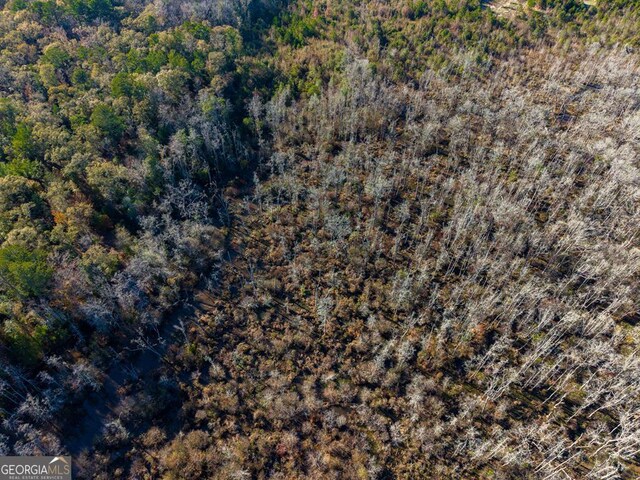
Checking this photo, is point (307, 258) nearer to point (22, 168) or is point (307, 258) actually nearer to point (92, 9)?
point (22, 168)

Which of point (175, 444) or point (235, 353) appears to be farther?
point (235, 353)

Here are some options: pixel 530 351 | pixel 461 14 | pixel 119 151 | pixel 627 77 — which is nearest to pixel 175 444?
pixel 530 351

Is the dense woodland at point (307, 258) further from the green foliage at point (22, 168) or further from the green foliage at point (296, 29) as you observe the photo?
the green foliage at point (296, 29)

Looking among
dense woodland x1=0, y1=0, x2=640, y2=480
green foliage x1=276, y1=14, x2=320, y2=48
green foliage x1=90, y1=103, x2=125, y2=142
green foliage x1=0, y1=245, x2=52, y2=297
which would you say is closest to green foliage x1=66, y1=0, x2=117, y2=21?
dense woodland x1=0, y1=0, x2=640, y2=480

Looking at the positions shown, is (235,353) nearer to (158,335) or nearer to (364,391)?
(158,335)

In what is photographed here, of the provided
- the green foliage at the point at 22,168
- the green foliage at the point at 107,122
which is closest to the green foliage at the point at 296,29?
the green foliage at the point at 107,122

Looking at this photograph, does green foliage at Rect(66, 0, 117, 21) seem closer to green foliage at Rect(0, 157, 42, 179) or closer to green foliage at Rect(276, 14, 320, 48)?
green foliage at Rect(276, 14, 320, 48)
